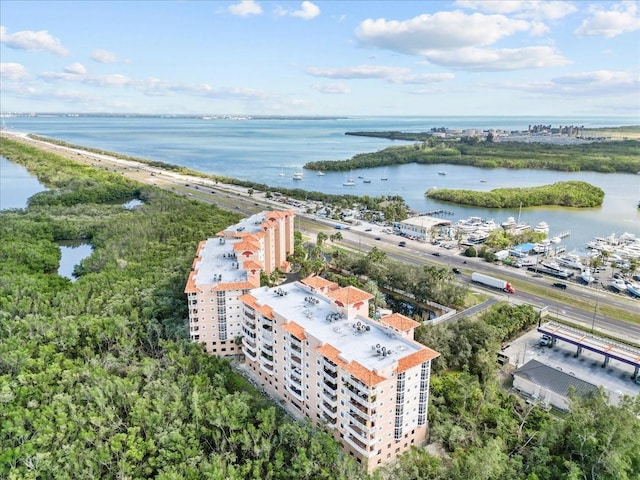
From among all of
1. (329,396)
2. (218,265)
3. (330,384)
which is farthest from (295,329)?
(218,265)

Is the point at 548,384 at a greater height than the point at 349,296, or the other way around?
the point at 349,296

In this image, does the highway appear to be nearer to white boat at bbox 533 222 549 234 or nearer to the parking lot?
the parking lot

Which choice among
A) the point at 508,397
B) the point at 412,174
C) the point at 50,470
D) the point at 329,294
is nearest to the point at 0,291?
the point at 50,470

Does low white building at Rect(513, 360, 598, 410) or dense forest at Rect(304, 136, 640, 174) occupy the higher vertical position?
dense forest at Rect(304, 136, 640, 174)

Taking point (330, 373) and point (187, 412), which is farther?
point (187, 412)

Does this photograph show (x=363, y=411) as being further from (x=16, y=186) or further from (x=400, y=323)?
(x=16, y=186)

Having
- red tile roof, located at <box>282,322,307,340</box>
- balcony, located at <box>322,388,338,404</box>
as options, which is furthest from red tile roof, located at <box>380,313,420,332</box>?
balcony, located at <box>322,388,338,404</box>

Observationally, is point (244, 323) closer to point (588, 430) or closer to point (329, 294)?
point (329, 294)
